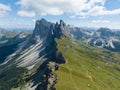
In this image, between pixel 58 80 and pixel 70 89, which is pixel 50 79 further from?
pixel 70 89

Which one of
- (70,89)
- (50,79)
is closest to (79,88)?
(70,89)

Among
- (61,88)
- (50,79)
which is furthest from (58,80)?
(61,88)

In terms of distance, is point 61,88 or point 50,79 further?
point 50,79

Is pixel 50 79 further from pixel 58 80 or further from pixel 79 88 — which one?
pixel 79 88

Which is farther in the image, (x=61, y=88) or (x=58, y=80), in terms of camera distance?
(x=58, y=80)

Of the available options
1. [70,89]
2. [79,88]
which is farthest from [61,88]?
[79,88]

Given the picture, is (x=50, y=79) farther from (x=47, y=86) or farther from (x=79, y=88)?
(x=79, y=88)
